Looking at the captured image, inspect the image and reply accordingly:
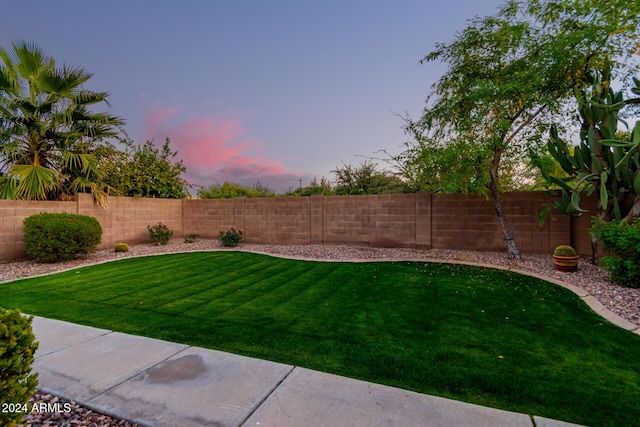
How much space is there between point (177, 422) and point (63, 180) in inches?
394

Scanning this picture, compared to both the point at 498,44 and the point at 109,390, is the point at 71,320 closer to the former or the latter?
the point at 109,390

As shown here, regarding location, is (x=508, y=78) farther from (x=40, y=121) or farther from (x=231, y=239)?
(x=40, y=121)

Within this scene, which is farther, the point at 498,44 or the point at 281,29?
the point at 281,29

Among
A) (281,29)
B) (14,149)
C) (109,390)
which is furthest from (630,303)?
(14,149)

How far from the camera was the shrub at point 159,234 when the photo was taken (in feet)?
35.1

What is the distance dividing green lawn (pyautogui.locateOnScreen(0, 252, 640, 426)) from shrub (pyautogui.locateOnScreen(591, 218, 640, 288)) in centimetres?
98

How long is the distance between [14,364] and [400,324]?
3.34 meters

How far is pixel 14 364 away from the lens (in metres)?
1.54

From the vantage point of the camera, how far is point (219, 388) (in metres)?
2.29

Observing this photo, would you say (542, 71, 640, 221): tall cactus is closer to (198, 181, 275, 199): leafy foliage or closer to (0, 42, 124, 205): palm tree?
(0, 42, 124, 205): palm tree

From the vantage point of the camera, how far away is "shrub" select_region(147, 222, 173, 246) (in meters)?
10.7

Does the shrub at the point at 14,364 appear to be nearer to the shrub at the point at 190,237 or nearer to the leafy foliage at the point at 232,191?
the shrub at the point at 190,237

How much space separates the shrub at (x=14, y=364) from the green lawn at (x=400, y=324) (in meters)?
→ 1.58

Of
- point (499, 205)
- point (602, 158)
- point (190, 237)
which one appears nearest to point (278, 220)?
point (190, 237)
